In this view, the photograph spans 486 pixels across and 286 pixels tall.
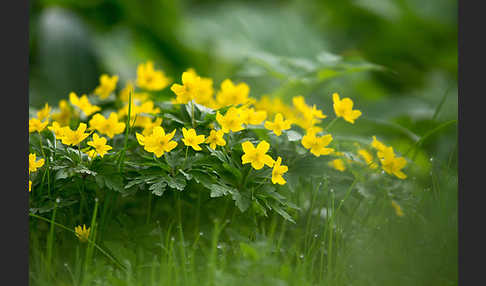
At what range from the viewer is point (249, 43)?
322cm

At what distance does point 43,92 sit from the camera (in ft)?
9.65

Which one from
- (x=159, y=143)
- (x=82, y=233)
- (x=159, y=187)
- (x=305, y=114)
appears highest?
(x=305, y=114)

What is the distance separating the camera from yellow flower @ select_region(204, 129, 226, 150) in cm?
124

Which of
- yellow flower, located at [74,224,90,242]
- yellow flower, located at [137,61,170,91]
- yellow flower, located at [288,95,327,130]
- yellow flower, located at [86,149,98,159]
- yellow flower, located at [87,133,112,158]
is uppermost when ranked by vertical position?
yellow flower, located at [137,61,170,91]

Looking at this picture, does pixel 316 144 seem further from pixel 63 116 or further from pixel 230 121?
pixel 63 116

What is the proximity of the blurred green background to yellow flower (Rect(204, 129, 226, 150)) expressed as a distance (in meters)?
1.30

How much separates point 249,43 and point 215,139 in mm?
2049

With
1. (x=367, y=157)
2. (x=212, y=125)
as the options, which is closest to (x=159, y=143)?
(x=212, y=125)

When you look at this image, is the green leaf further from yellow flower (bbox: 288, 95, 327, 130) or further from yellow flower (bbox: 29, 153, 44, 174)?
yellow flower (bbox: 288, 95, 327, 130)

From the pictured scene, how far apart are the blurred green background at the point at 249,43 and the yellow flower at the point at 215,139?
130cm

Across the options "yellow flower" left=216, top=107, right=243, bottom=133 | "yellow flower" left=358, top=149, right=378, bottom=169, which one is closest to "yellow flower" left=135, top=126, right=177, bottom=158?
"yellow flower" left=216, top=107, right=243, bottom=133

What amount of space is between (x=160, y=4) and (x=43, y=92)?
0.85 meters

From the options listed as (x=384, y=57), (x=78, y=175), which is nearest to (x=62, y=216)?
(x=78, y=175)

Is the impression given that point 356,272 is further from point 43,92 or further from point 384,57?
point 384,57
